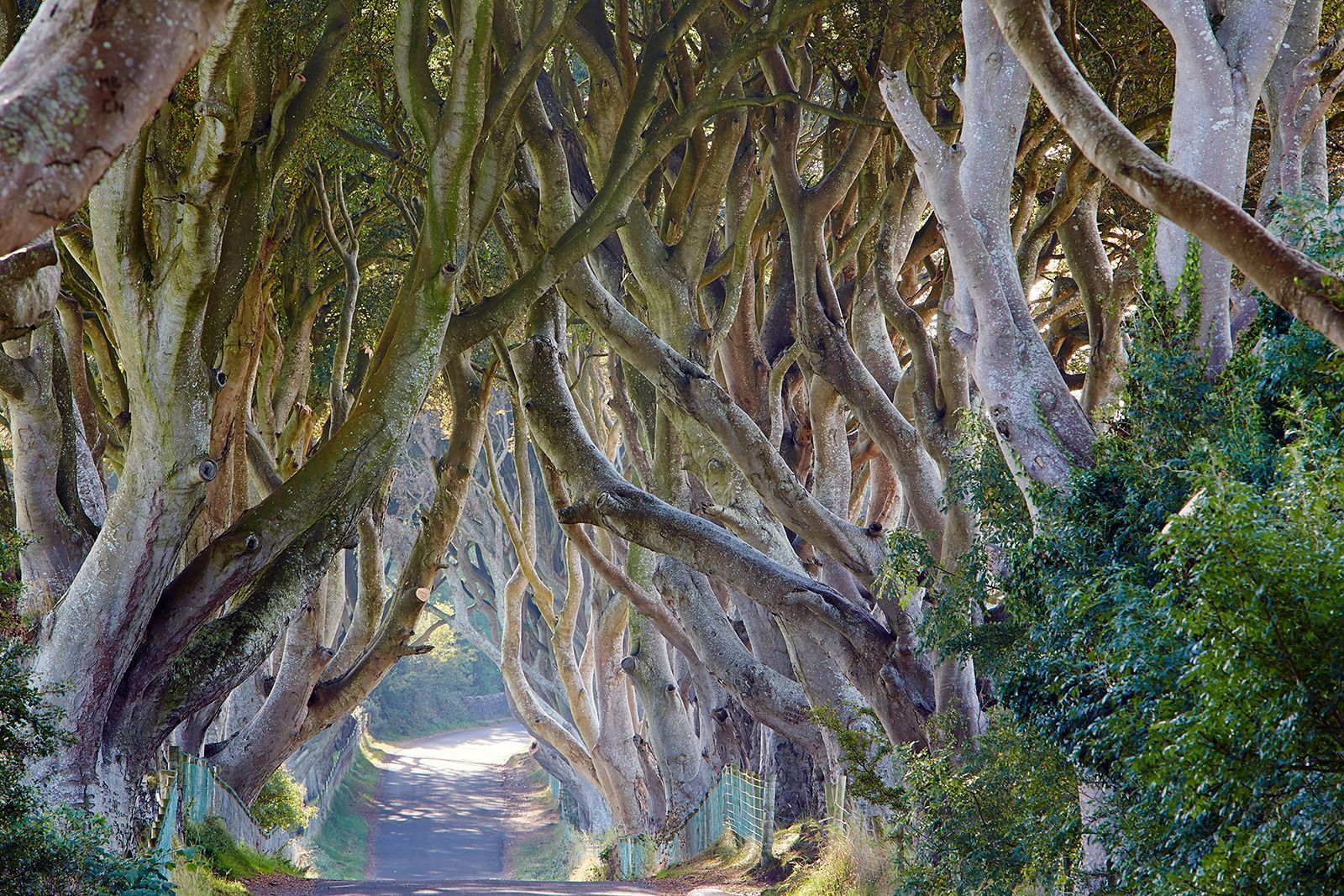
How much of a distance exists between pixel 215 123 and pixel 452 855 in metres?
19.6

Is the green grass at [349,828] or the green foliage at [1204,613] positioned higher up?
the green foliage at [1204,613]

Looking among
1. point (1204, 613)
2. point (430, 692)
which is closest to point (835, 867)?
point (1204, 613)

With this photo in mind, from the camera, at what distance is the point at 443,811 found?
2959cm

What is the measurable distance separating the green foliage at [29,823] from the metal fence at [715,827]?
7630 mm

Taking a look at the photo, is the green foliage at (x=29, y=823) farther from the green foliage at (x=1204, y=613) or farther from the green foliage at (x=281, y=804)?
the green foliage at (x=281, y=804)

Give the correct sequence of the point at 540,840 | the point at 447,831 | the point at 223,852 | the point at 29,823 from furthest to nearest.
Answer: the point at 447,831
the point at 540,840
the point at 223,852
the point at 29,823

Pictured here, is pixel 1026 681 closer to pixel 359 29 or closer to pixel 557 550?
pixel 359 29

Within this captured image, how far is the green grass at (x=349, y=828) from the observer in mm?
21531

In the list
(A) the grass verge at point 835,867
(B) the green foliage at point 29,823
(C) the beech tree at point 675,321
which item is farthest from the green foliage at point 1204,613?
(B) the green foliage at point 29,823

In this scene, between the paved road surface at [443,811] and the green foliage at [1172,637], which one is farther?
the paved road surface at [443,811]

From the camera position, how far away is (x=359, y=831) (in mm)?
26500

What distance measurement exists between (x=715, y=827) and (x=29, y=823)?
10.4 meters

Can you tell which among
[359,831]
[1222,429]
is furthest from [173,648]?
[359,831]

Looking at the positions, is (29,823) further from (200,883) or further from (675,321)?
(675,321)
